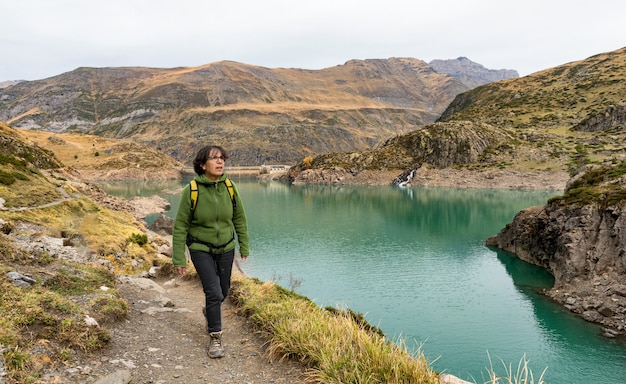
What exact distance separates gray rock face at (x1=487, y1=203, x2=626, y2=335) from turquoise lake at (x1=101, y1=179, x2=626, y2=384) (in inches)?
47.3

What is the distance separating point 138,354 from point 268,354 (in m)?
2.52

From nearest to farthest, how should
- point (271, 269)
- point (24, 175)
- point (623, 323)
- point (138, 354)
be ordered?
point (138, 354), point (623, 323), point (24, 175), point (271, 269)

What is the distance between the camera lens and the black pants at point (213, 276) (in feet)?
26.5

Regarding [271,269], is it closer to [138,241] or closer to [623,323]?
[138,241]

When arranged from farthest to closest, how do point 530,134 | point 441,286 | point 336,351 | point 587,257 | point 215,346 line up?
point 530,134
point 441,286
point 587,257
point 215,346
point 336,351

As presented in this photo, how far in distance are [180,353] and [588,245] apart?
3155 centimetres

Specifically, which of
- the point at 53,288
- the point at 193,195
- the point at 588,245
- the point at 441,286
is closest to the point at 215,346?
the point at 193,195

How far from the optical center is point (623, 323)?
892 inches

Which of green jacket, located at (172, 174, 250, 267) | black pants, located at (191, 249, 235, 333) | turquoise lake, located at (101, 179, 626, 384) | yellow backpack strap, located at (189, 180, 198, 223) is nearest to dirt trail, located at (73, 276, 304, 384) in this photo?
black pants, located at (191, 249, 235, 333)

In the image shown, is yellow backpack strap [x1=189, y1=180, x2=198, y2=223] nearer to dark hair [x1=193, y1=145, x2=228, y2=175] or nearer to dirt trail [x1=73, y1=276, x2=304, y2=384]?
dark hair [x1=193, y1=145, x2=228, y2=175]

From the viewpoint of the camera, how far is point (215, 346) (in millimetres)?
8125

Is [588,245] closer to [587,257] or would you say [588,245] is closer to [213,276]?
[587,257]

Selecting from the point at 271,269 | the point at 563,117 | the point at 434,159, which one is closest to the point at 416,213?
the point at 271,269

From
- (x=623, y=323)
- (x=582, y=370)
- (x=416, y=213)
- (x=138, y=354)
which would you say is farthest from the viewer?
(x=416, y=213)
